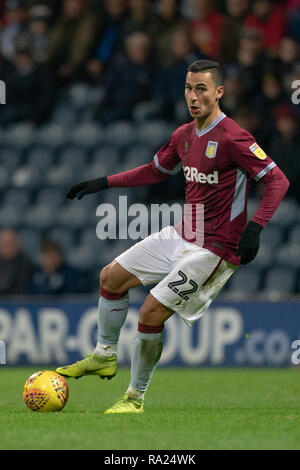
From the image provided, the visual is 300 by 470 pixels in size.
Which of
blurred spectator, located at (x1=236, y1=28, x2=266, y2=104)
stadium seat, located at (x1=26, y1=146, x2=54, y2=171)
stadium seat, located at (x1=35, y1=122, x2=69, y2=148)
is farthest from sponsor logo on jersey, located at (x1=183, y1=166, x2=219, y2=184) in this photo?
stadium seat, located at (x1=35, y1=122, x2=69, y2=148)

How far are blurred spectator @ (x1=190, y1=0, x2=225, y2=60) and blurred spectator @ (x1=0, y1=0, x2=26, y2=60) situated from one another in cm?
301

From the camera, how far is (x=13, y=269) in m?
11.3

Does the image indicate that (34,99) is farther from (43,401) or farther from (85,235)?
(43,401)

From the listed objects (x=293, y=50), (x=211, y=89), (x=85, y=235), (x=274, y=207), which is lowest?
(x=85, y=235)

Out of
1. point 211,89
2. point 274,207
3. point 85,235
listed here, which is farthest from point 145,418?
point 85,235

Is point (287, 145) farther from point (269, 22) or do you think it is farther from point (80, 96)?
point (80, 96)

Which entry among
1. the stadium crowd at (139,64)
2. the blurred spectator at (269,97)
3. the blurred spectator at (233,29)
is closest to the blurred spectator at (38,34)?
the stadium crowd at (139,64)

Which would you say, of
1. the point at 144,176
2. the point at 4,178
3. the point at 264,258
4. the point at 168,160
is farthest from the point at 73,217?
the point at 168,160

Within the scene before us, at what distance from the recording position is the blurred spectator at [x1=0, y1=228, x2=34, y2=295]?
1122cm

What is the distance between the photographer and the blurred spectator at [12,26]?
1434cm

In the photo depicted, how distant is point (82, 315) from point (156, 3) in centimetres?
537

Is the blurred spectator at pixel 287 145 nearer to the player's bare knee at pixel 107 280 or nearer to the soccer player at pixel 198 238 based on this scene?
the soccer player at pixel 198 238

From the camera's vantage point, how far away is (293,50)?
11766 mm
